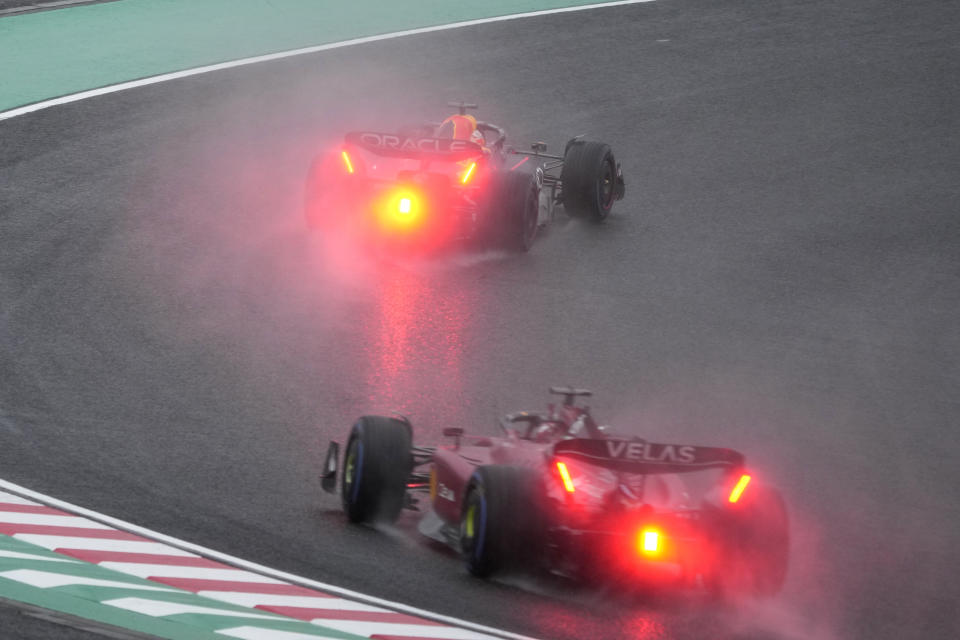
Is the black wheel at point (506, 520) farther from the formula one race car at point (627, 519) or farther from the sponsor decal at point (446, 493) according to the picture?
the sponsor decal at point (446, 493)

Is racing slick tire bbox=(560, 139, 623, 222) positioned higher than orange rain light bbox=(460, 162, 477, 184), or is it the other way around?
racing slick tire bbox=(560, 139, 623, 222)

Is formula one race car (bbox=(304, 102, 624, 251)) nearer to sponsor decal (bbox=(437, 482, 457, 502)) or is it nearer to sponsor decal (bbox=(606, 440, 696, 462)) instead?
sponsor decal (bbox=(437, 482, 457, 502))

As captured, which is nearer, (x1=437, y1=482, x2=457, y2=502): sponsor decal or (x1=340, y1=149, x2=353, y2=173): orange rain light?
(x1=437, y1=482, x2=457, y2=502): sponsor decal

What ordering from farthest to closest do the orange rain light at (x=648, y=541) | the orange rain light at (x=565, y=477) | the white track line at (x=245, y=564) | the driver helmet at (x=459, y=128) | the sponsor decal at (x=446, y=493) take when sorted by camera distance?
the driver helmet at (x=459, y=128) < the sponsor decal at (x=446, y=493) < the orange rain light at (x=565, y=477) < the orange rain light at (x=648, y=541) < the white track line at (x=245, y=564)

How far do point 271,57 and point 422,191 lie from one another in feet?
26.6

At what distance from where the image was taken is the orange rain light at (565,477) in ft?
26.4

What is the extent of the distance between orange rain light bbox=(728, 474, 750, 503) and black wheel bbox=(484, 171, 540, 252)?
786 centimetres

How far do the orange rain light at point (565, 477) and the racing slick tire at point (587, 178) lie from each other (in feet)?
30.7

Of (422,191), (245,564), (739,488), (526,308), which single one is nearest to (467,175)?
(422,191)

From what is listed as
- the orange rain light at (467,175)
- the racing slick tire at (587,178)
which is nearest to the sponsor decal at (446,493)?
the orange rain light at (467,175)

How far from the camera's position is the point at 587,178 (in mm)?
17078

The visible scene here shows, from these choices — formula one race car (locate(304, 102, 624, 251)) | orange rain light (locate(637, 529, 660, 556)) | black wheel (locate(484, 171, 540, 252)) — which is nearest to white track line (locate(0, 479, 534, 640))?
orange rain light (locate(637, 529, 660, 556))

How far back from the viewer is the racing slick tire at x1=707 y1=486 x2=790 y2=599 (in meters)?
8.07

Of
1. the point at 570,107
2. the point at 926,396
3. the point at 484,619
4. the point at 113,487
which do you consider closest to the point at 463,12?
the point at 570,107
